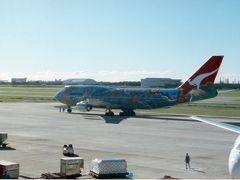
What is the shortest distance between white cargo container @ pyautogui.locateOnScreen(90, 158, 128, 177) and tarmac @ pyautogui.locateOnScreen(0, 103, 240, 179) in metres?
1.48

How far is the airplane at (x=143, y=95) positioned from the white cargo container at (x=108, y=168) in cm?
4321

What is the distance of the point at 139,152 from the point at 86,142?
724 cm

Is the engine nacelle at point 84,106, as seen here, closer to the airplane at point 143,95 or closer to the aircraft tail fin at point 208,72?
the airplane at point 143,95

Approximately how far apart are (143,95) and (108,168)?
1842 inches

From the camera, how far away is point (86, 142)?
40812mm

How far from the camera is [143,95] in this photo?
71.3 metres

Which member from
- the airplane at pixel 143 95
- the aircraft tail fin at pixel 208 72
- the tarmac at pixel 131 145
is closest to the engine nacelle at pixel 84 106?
the airplane at pixel 143 95

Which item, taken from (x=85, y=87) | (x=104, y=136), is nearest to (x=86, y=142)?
(x=104, y=136)

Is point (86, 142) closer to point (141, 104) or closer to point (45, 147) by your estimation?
point (45, 147)

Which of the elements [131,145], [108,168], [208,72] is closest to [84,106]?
[208,72]

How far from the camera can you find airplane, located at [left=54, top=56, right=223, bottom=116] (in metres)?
66.6

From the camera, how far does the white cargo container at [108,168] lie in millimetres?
24609

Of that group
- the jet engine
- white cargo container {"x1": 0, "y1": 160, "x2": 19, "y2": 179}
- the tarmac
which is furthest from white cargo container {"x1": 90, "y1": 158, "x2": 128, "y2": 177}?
the jet engine

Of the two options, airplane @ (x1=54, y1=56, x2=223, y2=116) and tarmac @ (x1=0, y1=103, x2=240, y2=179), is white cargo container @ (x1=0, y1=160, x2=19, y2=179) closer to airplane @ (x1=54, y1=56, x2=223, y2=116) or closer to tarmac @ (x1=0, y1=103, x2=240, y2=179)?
tarmac @ (x1=0, y1=103, x2=240, y2=179)
